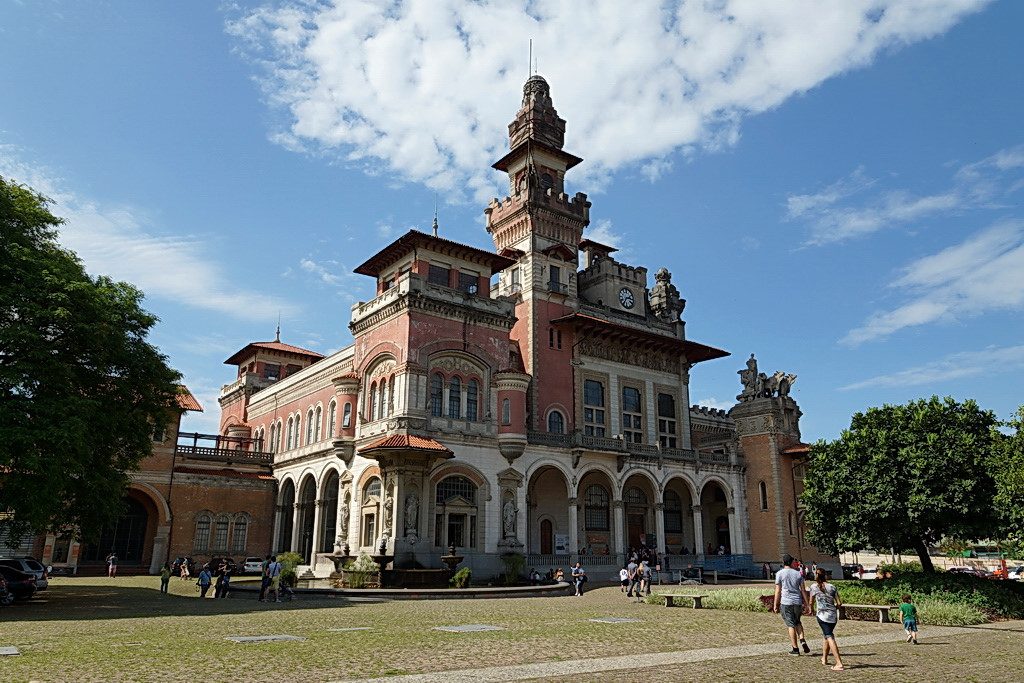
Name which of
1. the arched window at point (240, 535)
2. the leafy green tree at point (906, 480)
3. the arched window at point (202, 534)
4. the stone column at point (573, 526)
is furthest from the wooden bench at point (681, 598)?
the arched window at point (202, 534)

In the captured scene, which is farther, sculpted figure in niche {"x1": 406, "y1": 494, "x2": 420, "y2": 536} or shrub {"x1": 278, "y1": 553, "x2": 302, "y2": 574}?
sculpted figure in niche {"x1": 406, "y1": 494, "x2": 420, "y2": 536}

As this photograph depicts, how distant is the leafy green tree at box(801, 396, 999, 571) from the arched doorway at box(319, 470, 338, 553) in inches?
1009

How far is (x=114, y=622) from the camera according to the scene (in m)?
17.9

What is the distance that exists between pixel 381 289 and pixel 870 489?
92.0 feet

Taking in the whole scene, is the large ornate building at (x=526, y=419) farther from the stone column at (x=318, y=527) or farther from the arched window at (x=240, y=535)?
the arched window at (x=240, y=535)

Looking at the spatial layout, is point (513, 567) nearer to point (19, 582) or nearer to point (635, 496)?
point (635, 496)

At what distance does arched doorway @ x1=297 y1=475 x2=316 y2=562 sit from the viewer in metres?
45.0

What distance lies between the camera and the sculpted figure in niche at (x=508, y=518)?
37.3m

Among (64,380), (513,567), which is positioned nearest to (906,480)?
(513,567)

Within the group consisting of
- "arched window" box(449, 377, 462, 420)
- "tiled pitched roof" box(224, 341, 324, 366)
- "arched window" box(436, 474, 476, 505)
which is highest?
"tiled pitched roof" box(224, 341, 324, 366)

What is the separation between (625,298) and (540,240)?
23.7 ft

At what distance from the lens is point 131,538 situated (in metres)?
44.9

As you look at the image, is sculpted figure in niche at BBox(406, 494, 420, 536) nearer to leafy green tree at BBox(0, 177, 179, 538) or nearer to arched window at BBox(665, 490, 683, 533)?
leafy green tree at BBox(0, 177, 179, 538)

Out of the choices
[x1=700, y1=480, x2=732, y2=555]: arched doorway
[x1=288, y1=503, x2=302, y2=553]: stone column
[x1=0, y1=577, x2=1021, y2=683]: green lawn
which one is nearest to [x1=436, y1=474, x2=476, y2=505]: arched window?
[x1=0, y1=577, x2=1021, y2=683]: green lawn
